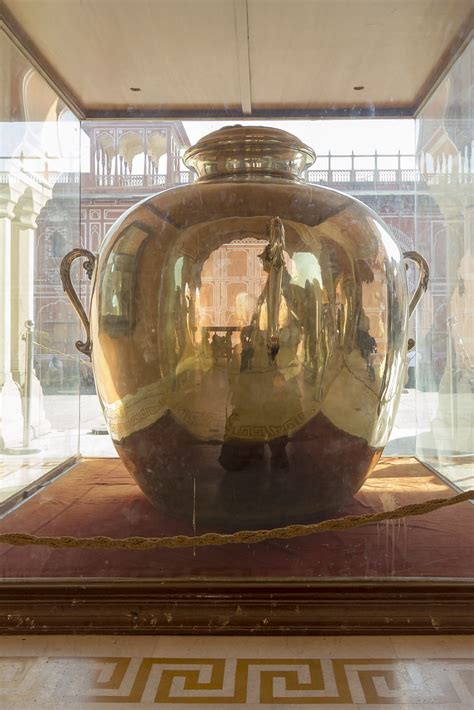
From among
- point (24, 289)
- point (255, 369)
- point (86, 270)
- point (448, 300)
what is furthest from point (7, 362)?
point (448, 300)

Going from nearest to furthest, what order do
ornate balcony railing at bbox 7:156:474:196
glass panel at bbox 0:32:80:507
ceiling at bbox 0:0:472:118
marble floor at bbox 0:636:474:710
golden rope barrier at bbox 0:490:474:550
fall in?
marble floor at bbox 0:636:474:710 < golden rope barrier at bbox 0:490:474:550 < ceiling at bbox 0:0:472:118 < ornate balcony railing at bbox 7:156:474:196 < glass panel at bbox 0:32:80:507

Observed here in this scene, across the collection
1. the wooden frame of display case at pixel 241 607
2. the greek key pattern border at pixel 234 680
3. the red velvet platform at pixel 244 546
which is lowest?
the greek key pattern border at pixel 234 680

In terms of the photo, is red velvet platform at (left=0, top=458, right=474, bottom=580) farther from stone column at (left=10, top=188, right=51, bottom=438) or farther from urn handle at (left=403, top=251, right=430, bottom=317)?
urn handle at (left=403, top=251, right=430, bottom=317)

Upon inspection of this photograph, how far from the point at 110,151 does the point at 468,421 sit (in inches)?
30.5

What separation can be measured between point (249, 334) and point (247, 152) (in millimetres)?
292

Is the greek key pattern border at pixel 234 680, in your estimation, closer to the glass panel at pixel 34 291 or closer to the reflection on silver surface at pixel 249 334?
the reflection on silver surface at pixel 249 334

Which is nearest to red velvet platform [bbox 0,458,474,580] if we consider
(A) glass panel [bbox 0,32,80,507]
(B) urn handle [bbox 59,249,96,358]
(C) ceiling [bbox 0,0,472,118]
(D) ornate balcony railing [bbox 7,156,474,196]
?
(A) glass panel [bbox 0,32,80,507]

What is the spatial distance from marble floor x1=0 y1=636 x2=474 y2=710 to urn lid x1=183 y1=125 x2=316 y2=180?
642 mm

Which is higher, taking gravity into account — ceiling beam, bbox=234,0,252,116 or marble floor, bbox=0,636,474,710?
ceiling beam, bbox=234,0,252,116

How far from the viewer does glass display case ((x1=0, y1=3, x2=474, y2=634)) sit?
825 mm

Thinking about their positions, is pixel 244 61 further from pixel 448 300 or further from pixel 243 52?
pixel 448 300

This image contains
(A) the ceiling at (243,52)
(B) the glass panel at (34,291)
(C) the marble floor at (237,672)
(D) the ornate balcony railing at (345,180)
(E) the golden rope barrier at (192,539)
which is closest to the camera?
(C) the marble floor at (237,672)

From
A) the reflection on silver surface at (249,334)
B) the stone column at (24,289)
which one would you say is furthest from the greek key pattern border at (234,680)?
the stone column at (24,289)

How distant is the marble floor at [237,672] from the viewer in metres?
0.67
